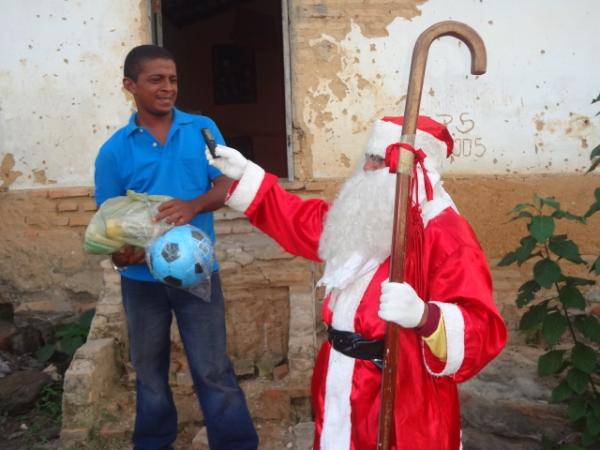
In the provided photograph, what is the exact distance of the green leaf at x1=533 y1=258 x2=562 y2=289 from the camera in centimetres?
342

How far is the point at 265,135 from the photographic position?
10273 mm

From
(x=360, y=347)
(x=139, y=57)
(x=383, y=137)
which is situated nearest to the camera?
(x=360, y=347)

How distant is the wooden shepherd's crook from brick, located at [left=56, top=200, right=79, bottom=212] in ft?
12.3

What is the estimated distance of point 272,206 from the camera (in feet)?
8.79

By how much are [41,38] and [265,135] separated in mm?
5376

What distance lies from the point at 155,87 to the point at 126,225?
67 centimetres

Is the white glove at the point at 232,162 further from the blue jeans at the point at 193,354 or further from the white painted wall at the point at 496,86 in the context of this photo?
the white painted wall at the point at 496,86

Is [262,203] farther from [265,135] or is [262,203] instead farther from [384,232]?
[265,135]

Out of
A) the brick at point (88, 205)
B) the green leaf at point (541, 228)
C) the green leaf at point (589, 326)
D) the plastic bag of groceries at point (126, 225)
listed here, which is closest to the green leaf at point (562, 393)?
the green leaf at point (589, 326)

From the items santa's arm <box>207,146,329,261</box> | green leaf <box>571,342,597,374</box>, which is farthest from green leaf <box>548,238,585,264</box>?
santa's arm <box>207,146,329,261</box>

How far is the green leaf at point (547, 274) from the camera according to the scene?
3416 millimetres

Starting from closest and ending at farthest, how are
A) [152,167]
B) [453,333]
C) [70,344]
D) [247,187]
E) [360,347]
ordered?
[453,333] → [360,347] → [247,187] → [152,167] → [70,344]

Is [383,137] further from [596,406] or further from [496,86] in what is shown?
[496,86]

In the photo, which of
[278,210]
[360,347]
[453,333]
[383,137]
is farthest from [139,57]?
[453,333]
